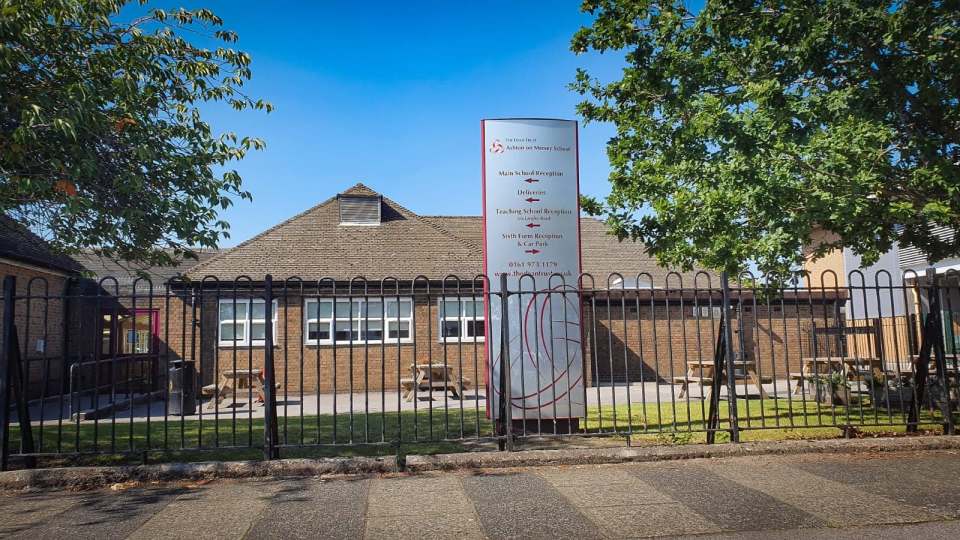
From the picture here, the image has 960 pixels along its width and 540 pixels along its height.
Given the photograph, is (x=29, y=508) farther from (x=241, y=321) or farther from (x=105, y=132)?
(x=241, y=321)

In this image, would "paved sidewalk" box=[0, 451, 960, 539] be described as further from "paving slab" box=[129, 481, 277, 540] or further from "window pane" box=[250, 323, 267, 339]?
"window pane" box=[250, 323, 267, 339]

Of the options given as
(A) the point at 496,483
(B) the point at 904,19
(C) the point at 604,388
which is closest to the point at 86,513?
(A) the point at 496,483

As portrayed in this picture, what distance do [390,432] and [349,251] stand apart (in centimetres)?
1127

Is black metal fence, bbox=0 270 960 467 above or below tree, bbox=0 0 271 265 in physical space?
below

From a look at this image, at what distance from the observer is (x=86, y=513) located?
17.5 feet

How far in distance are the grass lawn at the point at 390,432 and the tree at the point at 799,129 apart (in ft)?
7.51

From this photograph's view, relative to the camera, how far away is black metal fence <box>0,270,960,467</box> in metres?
6.88

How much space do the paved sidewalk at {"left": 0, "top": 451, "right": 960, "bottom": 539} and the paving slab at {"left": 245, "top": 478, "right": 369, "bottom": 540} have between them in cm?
2

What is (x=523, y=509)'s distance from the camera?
5.23 m

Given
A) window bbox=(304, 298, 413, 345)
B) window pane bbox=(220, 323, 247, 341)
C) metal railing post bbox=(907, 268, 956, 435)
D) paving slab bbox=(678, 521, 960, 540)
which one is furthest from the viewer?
window bbox=(304, 298, 413, 345)

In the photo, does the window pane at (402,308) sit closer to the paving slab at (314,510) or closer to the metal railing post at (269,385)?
the metal railing post at (269,385)

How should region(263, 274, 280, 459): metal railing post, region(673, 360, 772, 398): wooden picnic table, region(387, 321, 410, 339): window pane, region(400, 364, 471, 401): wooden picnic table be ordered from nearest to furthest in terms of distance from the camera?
region(263, 274, 280, 459): metal railing post
region(673, 360, 772, 398): wooden picnic table
region(400, 364, 471, 401): wooden picnic table
region(387, 321, 410, 339): window pane

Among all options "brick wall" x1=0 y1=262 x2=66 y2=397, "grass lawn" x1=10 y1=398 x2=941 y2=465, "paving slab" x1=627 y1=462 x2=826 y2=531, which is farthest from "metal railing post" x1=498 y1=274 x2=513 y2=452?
"brick wall" x1=0 y1=262 x2=66 y2=397

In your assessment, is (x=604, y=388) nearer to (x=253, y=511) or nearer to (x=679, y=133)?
(x=679, y=133)
